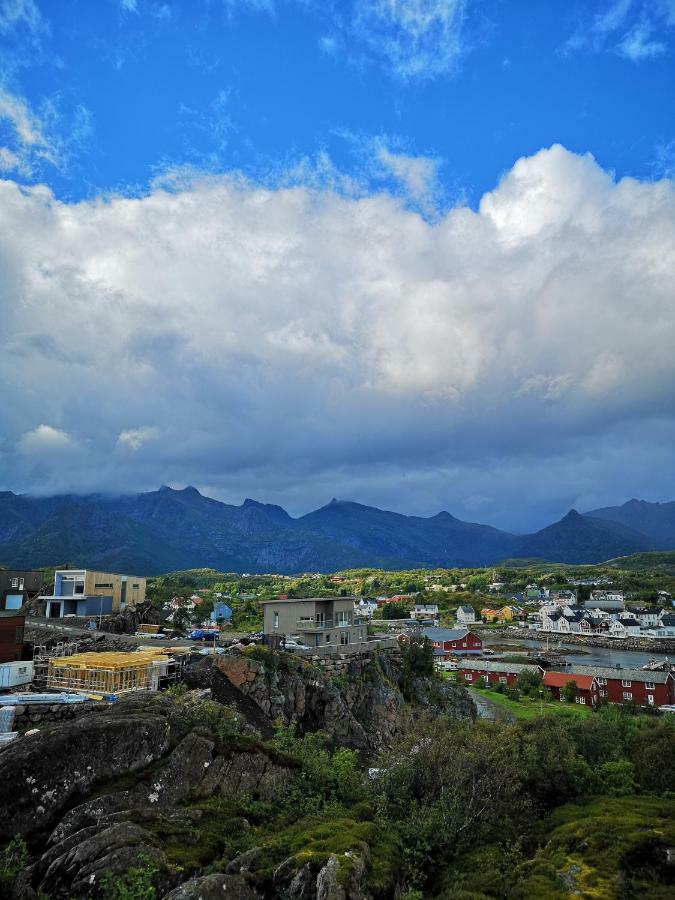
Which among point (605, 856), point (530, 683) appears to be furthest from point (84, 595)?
point (530, 683)

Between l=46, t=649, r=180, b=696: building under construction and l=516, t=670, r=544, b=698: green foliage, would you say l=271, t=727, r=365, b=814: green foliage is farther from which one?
l=516, t=670, r=544, b=698: green foliage

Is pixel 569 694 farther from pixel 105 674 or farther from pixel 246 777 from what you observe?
pixel 246 777

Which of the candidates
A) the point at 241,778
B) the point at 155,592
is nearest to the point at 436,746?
the point at 241,778

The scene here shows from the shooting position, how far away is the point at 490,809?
61.0 ft

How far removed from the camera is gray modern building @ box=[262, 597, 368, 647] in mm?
45875

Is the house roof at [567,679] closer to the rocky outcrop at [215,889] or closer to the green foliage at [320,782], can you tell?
the green foliage at [320,782]

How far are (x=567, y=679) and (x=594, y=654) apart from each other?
51391 mm

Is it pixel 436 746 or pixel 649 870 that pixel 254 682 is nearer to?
pixel 436 746

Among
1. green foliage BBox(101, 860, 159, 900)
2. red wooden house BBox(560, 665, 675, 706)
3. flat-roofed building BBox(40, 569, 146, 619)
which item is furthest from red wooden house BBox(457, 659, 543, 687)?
green foliage BBox(101, 860, 159, 900)

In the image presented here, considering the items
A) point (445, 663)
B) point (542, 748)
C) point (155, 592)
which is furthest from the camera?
point (155, 592)

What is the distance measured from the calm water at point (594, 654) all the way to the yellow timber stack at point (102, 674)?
88.5 m

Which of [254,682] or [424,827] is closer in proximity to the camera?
[424,827]

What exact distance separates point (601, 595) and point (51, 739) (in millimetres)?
191184

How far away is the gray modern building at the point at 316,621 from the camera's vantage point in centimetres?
4588
